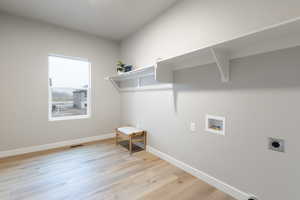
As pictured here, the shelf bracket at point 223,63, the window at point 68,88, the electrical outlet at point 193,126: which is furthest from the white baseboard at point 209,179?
the window at point 68,88

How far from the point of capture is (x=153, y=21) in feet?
8.36

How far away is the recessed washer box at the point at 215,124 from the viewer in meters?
1.60

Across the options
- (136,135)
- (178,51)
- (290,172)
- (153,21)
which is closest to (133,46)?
(153,21)

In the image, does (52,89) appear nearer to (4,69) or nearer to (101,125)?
(4,69)

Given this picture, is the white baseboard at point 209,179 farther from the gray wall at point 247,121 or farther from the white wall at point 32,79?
the white wall at point 32,79

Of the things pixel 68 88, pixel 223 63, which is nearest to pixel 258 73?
pixel 223 63

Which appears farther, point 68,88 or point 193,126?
point 68,88

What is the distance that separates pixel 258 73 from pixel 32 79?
11.6 feet

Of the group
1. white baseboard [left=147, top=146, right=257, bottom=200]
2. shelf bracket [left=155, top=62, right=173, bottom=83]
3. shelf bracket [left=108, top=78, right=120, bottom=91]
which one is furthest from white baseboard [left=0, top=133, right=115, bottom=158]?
shelf bracket [left=155, top=62, right=173, bottom=83]

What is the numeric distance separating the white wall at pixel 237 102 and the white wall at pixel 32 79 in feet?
6.23

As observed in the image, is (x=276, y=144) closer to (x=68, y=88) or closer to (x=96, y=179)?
(x=96, y=179)

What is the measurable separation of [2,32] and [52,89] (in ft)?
3.88

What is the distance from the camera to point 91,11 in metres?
2.38

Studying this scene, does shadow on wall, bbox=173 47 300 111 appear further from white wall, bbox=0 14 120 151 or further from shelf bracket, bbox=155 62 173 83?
white wall, bbox=0 14 120 151
